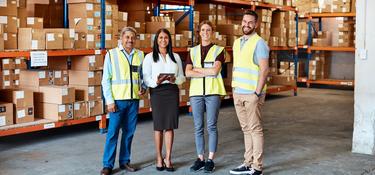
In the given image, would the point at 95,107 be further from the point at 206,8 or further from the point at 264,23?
the point at 264,23

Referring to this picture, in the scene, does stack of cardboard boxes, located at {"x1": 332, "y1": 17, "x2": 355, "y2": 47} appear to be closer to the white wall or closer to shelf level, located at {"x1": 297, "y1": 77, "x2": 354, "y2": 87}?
shelf level, located at {"x1": 297, "y1": 77, "x2": 354, "y2": 87}

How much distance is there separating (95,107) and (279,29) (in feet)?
21.6

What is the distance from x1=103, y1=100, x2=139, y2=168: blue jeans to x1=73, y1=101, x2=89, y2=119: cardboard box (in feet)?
7.40

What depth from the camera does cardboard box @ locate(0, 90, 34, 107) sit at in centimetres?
718

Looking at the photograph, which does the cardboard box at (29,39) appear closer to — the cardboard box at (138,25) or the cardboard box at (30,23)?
the cardboard box at (30,23)

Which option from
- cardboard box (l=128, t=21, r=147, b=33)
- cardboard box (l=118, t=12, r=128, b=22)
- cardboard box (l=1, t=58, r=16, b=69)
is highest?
cardboard box (l=118, t=12, r=128, b=22)

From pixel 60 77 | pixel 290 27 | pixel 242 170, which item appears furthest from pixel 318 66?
pixel 242 170

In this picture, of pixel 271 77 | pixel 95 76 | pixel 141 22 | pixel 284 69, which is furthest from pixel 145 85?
pixel 284 69

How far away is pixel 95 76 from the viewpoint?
8.06 metres

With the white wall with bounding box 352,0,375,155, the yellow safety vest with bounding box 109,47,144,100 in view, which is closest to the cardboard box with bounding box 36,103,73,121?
the yellow safety vest with bounding box 109,47,144,100

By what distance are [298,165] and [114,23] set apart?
3.89 m

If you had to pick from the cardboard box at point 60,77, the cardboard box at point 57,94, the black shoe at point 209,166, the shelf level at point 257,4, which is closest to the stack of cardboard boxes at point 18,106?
the cardboard box at point 57,94

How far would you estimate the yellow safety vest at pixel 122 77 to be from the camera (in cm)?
543

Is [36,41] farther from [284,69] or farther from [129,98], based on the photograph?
[284,69]
